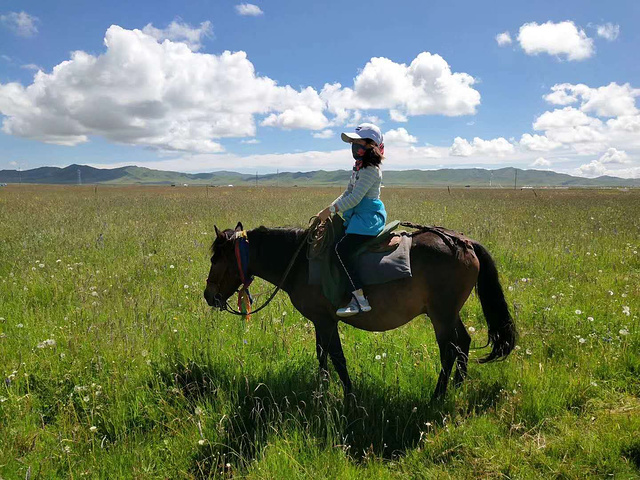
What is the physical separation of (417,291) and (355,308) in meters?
0.79

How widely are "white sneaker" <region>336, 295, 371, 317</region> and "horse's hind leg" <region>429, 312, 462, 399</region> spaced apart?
0.87m

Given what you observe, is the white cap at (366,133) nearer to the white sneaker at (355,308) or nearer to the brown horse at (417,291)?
the brown horse at (417,291)

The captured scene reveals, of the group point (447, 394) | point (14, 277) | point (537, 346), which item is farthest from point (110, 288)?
point (537, 346)

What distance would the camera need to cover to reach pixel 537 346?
538 centimetres

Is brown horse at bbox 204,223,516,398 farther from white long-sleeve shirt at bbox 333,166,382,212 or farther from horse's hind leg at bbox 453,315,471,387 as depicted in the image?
white long-sleeve shirt at bbox 333,166,382,212

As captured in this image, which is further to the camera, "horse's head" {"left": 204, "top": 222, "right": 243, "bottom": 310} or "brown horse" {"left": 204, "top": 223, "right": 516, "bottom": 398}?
"horse's head" {"left": 204, "top": 222, "right": 243, "bottom": 310}

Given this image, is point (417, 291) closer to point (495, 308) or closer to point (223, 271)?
point (495, 308)

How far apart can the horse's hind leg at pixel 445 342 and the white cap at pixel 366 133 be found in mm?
2226

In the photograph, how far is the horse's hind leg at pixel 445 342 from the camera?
4.39 meters

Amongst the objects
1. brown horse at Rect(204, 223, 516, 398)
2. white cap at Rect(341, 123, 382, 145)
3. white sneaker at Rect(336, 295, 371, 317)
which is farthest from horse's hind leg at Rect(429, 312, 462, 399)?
white cap at Rect(341, 123, 382, 145)

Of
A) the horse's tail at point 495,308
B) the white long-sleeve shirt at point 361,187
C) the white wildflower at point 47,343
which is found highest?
the white long-sleeve shirt at point 361,187

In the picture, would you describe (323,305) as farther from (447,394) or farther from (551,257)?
(551,257)

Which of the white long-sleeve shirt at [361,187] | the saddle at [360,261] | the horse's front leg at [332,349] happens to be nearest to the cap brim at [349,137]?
the white long-sleeve shirt at [361,187]

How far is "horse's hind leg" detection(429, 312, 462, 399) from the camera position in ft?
14.4
